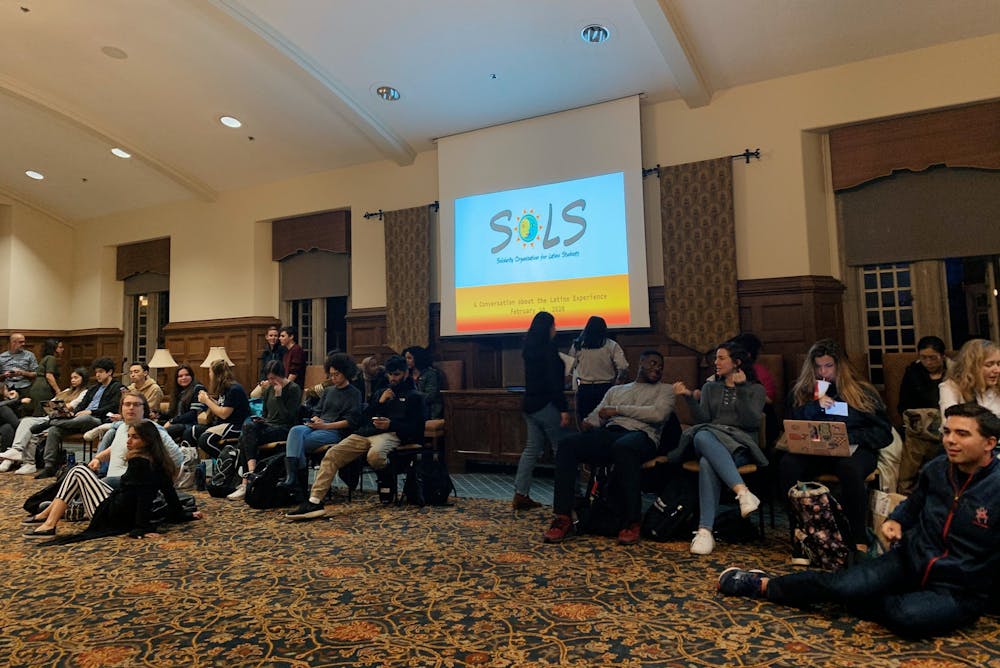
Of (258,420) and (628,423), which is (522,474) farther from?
(258,420)

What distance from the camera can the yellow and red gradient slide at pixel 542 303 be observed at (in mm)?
6695

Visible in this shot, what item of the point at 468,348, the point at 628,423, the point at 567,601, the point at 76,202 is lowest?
the point at 567,601

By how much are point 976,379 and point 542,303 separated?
4.22 meters

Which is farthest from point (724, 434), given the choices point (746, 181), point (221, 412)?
point (221, 412)

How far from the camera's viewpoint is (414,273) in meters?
8.08

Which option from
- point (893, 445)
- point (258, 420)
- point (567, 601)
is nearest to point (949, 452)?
point (893, 445)

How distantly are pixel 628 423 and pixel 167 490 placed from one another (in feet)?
10.4

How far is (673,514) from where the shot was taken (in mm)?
3867

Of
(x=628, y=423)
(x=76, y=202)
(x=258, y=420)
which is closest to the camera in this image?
(x=628, y=423)

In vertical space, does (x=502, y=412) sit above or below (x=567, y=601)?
above

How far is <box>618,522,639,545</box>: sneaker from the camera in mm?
3799

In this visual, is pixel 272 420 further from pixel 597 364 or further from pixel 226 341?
pixel 226 341

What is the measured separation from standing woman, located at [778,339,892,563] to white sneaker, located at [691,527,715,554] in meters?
0.42

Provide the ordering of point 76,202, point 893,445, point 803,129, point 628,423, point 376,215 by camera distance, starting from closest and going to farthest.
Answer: point 893,445, point 628,423, point 803,129, point 376,215, point 76,202
